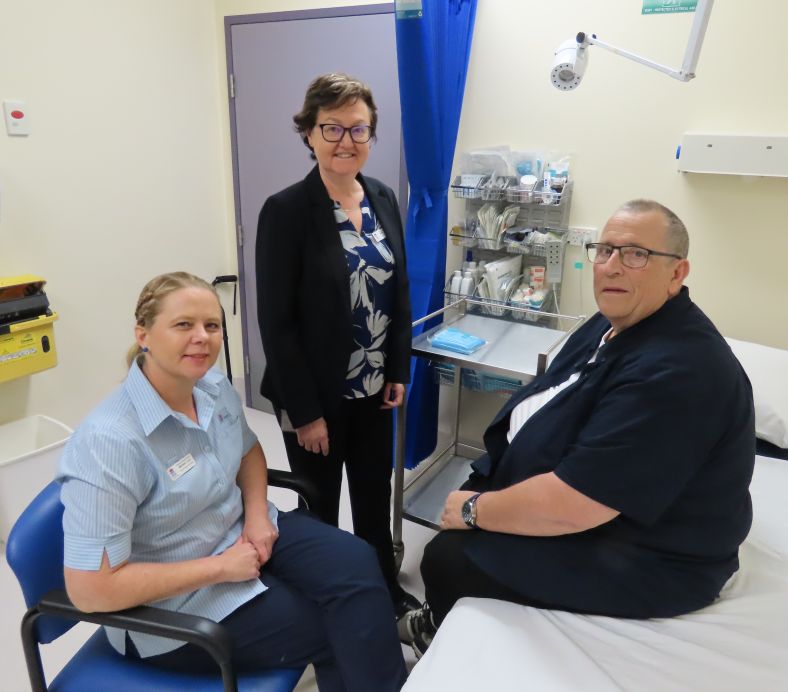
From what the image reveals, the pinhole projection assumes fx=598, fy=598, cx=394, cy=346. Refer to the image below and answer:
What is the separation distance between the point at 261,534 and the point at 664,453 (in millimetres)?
837

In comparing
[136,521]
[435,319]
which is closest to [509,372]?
[435,319]

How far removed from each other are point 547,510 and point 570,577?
0.50 feet

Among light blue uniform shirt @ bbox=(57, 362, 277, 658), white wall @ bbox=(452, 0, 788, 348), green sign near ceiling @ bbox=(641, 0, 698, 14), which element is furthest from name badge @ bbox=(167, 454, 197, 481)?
green sign near ceiling @ bbox=(641, 0, 698, 14)

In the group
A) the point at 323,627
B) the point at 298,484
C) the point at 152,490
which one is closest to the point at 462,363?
the point at 298,484

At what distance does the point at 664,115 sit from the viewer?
207 centimetres

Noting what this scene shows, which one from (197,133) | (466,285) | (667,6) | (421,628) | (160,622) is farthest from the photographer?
(197,133)

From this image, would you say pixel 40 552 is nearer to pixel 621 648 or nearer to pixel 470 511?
pixel 470 511

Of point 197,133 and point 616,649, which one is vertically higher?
point 197,133

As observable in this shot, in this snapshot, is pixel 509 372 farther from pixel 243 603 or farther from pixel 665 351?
pixel 243 603

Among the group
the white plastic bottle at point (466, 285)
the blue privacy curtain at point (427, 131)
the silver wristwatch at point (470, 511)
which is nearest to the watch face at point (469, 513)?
the silver wristwatch at point (470, 511)

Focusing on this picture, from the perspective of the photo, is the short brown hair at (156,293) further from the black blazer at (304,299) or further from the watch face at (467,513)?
the watch face at (467,513)

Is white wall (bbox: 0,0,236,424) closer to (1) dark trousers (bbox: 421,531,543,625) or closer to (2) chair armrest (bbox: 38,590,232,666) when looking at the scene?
(2) chair armrest (bbox: 38,590,232,666)

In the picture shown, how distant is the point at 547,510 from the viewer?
1212 millimetres

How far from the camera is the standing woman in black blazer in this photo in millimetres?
1455
